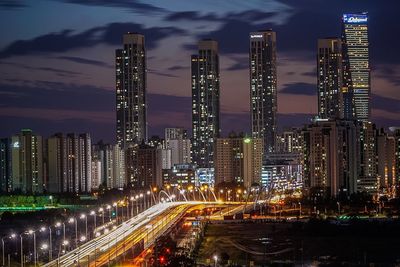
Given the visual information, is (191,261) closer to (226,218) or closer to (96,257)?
(96,257)

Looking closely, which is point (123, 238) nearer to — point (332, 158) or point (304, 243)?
point (304, 243)

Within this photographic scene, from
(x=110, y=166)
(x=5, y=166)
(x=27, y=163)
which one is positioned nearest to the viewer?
(x=27, y=163)

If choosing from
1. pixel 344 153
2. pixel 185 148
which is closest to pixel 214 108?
pixel 185 148

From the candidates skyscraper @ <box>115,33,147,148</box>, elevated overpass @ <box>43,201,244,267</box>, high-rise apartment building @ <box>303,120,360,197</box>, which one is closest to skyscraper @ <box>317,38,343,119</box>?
skyscraper @ <box>115,33,147,148</box>

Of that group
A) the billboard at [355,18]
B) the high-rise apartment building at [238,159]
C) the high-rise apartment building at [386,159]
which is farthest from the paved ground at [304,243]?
the billboard at [355,18]

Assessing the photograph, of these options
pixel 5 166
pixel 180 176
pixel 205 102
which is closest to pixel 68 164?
pixel 5 166

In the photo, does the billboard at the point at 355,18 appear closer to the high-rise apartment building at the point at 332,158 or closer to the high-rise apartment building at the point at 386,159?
the high-rise apartment building at the point at 386,159
